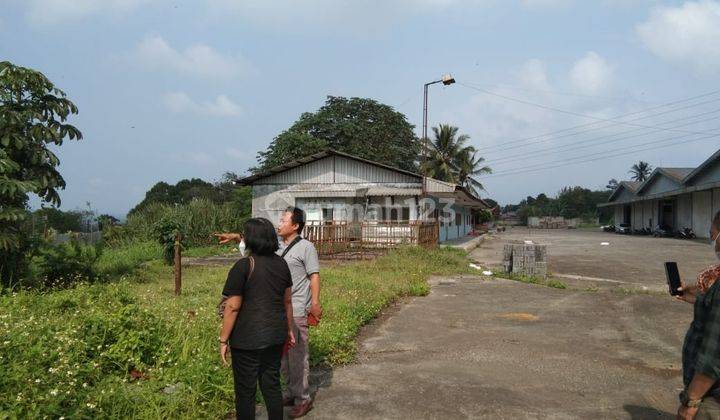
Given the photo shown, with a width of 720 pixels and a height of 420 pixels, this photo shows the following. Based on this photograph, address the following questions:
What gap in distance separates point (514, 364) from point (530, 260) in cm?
770

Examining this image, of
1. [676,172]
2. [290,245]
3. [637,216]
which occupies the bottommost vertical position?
[290,245]

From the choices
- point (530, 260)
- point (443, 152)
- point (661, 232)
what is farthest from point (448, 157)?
point (530, 260)

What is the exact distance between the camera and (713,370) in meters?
2.37

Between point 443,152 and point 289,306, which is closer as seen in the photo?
point 289,306

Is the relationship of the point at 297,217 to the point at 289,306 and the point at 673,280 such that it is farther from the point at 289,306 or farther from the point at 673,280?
the point at 673,280

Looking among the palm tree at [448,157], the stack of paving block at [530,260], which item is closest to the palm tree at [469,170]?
the palm tree at [448,157]

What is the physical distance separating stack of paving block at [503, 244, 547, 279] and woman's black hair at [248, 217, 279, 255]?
10.3 m

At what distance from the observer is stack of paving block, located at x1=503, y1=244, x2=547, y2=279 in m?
12.5

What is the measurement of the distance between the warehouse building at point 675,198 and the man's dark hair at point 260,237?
29601 millimetres

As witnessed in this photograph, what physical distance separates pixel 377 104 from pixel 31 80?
102ft

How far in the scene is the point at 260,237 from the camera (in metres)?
3.26

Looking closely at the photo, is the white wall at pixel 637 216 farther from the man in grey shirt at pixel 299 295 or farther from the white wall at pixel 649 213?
the man in grey shirt at pixel 299 295

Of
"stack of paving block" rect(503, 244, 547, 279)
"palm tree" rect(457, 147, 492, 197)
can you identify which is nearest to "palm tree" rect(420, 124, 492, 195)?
"palm tree" rect(457, 147, 492, 197)

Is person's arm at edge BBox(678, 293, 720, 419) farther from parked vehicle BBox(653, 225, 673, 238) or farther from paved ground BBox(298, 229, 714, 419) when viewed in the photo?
parked vehicle BBox(653, 225, 673, 238)
